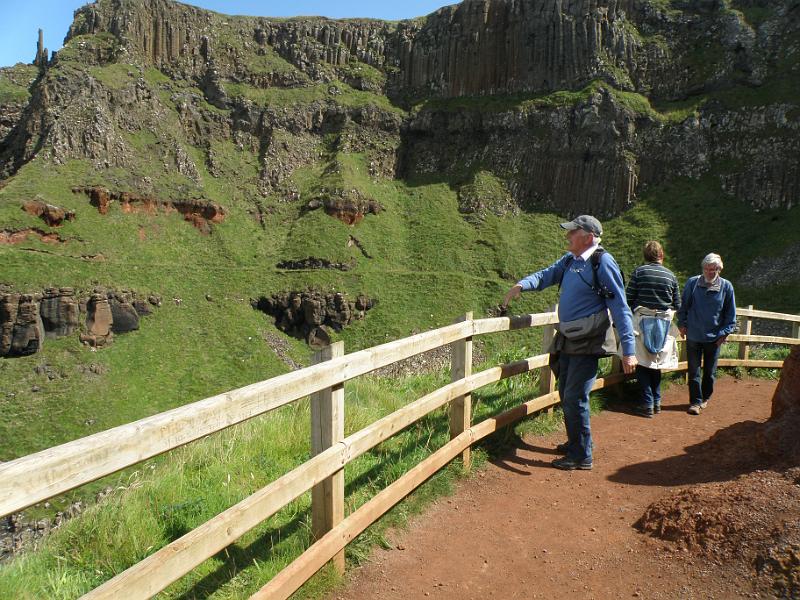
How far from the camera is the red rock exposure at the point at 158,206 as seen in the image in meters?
45.0

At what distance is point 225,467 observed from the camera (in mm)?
5426

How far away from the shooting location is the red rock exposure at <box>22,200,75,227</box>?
4022 centimetres

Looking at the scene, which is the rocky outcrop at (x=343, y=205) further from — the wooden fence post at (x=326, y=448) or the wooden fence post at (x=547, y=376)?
the wooden fence post at (x=326, y=448)

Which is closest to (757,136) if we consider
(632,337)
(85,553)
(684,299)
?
(684,299)

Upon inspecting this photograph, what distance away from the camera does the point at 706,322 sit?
26.5 feet

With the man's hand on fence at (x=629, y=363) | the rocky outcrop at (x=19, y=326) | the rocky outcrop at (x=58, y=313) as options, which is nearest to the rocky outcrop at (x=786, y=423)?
the man's hand on fence at (x=629, y=363)

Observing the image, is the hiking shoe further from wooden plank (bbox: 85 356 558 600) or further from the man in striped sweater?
the man in striped sweater

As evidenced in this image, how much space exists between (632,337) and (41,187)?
49.1 m

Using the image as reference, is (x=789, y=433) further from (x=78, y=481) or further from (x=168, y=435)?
(x=78, y=481)

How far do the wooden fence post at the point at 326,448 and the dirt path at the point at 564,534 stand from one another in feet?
1.38

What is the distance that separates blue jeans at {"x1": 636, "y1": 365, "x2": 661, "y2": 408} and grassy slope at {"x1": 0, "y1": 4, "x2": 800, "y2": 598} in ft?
5.67

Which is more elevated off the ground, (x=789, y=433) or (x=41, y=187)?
(x=41, y=187)

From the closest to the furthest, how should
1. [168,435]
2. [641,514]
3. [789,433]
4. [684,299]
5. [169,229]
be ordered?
1. [168,435]
2. [641,514]
3. [789,433]
4. [684,299]
5. [169,229]

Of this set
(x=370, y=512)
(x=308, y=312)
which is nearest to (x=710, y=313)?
(x=370, y=512)
